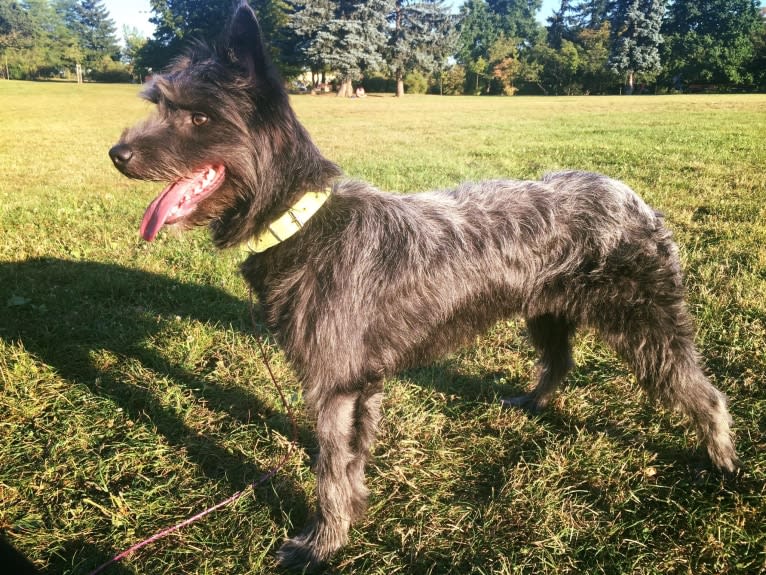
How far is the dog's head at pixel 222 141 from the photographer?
7.70 feet

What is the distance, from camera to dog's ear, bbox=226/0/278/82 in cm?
235

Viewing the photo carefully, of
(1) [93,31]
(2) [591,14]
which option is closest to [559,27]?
(2) [591,14]

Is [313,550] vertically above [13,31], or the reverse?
[13,31]

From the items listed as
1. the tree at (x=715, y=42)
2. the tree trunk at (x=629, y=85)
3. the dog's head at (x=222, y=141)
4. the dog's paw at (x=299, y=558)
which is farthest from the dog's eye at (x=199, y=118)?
the tree at (x=715, y=42)

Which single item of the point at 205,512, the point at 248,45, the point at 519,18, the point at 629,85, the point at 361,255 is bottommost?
the point at 205,512

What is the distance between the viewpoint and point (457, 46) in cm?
5959

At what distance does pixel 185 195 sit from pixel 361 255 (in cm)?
96

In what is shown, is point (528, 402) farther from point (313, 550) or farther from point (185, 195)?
point (185, 195)

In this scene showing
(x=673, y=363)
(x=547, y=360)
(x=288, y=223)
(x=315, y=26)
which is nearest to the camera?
(x=288, y=223)

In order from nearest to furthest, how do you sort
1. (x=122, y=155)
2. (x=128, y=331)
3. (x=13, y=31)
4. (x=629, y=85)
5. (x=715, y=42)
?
(x=122, y=155) < (x=128, y=331) < (x=715, y=42) < (x=629, y=85) < (x=13, y=31)

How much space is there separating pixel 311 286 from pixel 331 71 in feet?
185

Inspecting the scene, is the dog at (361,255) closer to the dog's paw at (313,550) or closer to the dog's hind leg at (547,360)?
the dog's paw at (313,550)

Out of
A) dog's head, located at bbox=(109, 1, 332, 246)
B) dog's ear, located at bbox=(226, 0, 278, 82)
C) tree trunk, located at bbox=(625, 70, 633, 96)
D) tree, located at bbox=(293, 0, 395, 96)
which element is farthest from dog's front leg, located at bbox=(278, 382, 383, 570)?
Answer: tree trunk, located at bbox=(625, 70, 633, 96)

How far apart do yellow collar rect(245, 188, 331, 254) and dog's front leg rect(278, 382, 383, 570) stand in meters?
0.88
